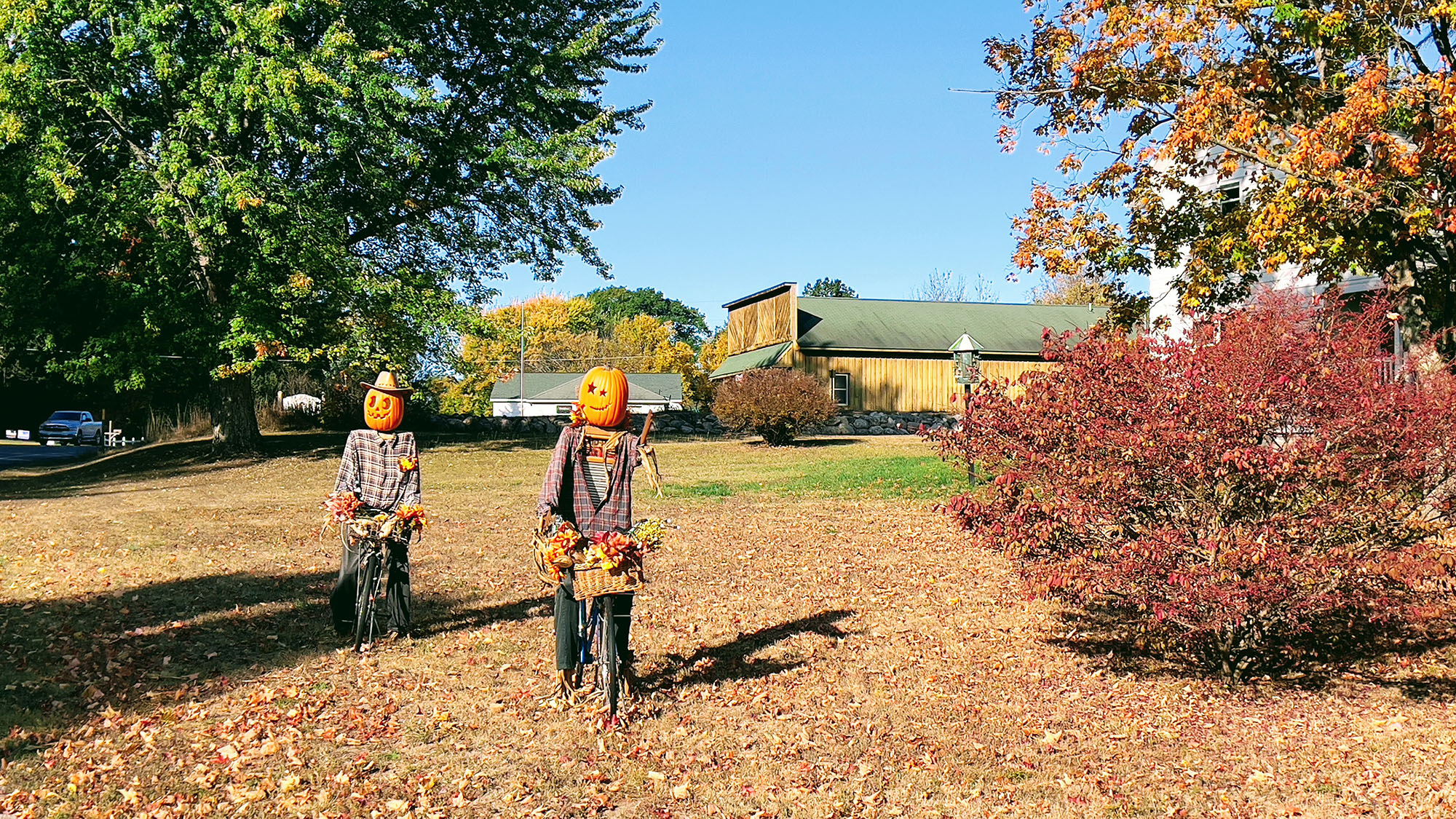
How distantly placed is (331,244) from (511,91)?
684cm

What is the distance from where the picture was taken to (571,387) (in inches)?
3066

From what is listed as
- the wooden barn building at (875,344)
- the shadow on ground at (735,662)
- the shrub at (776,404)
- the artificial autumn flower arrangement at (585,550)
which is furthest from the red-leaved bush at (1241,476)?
the wooden barn building at (875,344)

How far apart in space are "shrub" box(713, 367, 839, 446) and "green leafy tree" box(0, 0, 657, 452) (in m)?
7.92

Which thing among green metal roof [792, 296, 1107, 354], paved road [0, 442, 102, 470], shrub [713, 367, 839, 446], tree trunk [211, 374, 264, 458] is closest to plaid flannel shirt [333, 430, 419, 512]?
tree trunk [211, 374, 264, 458]

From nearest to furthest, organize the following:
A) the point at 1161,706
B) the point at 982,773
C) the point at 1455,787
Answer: the point at 1455,787 < the point at 982,773 < the point at 1161,706

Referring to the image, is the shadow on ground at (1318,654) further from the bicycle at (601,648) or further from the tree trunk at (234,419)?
the tree trunk at (234,419)

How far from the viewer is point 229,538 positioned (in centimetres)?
1478

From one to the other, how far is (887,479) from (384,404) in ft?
45.4

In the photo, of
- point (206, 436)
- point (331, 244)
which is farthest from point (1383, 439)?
point (206, 436)

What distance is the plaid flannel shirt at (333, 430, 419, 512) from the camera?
8219 millimetres

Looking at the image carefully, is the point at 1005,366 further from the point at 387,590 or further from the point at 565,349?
the point at 565,349

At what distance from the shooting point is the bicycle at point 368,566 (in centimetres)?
809

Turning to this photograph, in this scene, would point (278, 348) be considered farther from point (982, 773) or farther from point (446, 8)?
point (982, 773)

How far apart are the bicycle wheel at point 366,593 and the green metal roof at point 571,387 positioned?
6197cm
